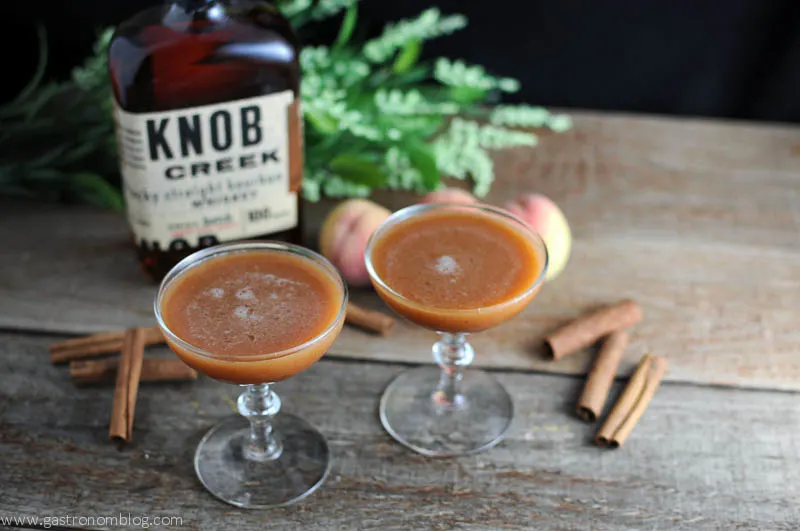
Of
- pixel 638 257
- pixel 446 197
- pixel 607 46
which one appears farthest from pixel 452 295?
pixel 607 46

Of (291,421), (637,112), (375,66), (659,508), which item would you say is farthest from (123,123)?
(637,112)

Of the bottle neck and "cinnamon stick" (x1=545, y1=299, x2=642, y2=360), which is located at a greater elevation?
the bottle neck

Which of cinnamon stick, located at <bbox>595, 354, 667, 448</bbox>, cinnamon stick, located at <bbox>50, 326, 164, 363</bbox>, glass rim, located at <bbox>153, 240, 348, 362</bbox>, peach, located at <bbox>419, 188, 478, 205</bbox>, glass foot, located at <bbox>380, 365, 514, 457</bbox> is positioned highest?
glass rim, located at <bbox>153, 240, 348, 362</bbox>

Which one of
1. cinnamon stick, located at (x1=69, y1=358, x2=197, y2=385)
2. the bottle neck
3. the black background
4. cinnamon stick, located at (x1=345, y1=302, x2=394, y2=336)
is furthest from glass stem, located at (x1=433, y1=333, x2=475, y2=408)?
the black background

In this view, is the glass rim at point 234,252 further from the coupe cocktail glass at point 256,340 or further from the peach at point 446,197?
the peach at point 446,197

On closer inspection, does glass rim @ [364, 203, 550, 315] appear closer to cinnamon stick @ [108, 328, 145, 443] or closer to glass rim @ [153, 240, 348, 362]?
glass rim @ [153, 240, 348, 362]

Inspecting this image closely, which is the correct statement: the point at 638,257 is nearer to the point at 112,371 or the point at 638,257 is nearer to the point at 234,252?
the point at 234,252
